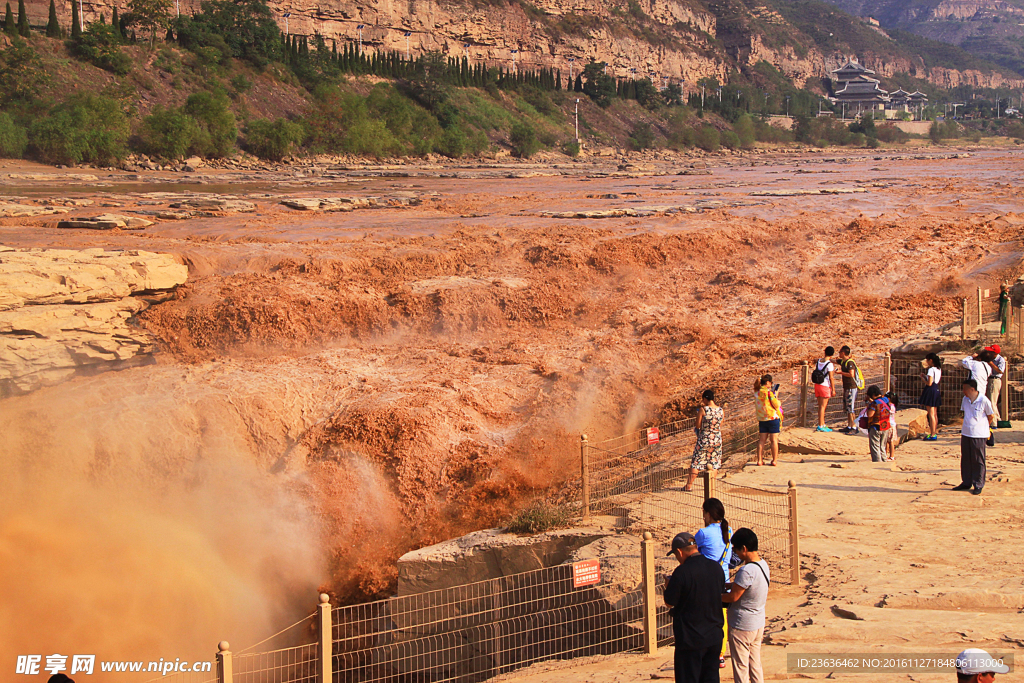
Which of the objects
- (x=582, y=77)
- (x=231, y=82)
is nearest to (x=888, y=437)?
(x=231, y=82)

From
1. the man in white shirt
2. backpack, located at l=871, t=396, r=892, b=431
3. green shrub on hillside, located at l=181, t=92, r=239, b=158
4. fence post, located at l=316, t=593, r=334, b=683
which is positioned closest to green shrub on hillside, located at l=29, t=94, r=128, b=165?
green shrub on hillside, located at l=181, t=92, r=239, b=158

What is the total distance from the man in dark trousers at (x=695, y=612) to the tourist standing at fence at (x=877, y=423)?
7039 millimetres

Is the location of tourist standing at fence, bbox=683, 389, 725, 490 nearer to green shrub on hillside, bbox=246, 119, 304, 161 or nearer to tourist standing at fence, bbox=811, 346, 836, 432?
tourist standing at fence, bbox=811, 346, 836, 432

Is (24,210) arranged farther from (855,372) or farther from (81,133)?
(855,372)

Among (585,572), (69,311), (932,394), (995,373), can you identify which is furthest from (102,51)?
(585,572)

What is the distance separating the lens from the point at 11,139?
143 feet

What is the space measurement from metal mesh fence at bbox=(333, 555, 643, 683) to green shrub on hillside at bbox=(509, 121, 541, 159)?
233 ft

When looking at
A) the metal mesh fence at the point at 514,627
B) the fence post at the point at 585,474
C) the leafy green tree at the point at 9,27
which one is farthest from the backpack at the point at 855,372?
the leafy green tree at the point at 9,27

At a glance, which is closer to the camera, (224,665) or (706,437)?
(224,665)

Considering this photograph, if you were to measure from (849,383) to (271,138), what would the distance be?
4971 centimetres

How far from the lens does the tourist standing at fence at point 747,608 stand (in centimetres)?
540

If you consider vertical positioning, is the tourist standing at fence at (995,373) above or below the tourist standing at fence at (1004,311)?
below

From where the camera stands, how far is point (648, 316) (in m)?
20.3

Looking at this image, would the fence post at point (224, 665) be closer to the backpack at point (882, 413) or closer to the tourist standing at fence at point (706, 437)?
the tourist standing at fence at point (706, 437)
